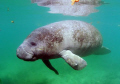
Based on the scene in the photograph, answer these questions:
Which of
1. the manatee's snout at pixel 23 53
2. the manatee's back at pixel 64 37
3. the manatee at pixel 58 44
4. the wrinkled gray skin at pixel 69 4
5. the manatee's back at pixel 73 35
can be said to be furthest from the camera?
the wrinkled gray skin at pixel 69 4

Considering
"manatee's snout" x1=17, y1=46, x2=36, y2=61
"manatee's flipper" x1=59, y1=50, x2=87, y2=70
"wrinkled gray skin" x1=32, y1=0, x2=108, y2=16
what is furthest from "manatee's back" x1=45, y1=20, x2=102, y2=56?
"wrinkled gray skin" x1=32, y1=0, x2=108, y2=16

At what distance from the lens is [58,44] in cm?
395

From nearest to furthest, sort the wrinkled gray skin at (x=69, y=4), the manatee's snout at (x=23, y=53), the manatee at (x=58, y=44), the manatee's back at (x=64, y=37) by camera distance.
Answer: the manatee's snout at (x=23, y=53)
the manatee at (x=58, y=44)
the manatee's back at (x=64, y=37)
the wrinkled gray skin at (x=69, y=4)

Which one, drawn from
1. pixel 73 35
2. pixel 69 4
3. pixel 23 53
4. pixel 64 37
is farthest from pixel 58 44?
pixel 69 4

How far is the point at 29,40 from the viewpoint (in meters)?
3.67

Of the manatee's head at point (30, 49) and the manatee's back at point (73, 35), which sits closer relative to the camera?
the manatee's head at point (30, 49)

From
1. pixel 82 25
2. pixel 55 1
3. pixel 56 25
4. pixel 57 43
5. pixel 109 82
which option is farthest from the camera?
pixel 55 1

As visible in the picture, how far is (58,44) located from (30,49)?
875 mm

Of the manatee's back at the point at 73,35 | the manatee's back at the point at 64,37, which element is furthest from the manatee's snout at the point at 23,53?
the manatee's back at the point at 73,35

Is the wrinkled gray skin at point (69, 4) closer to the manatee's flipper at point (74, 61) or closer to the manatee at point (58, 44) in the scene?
the manatee at point (58, 44)

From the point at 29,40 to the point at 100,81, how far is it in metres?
11.1

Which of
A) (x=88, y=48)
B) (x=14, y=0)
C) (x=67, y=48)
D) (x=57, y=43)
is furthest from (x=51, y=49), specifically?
(x=14, y=0)

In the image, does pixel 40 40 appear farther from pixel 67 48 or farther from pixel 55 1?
pixel 55 1

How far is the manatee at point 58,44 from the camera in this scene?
141 inches
